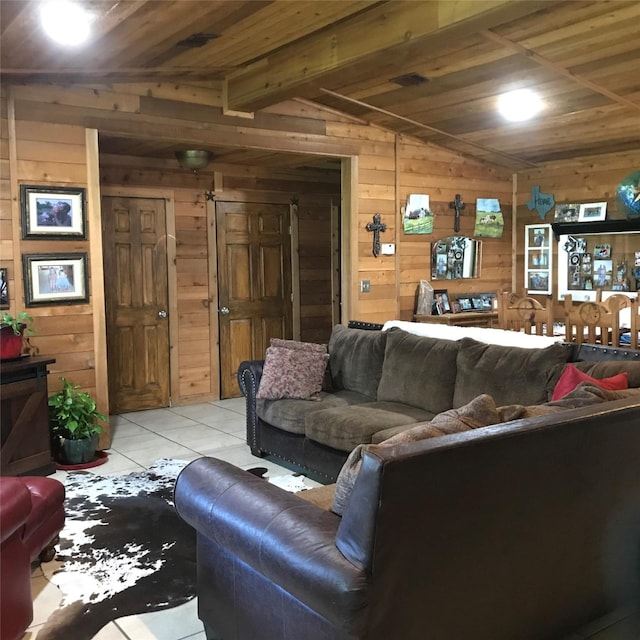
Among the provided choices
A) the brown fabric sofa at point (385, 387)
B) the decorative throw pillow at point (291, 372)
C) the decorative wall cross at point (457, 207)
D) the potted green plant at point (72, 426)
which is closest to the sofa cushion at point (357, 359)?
the brown fabric sofa at point (385, 387)

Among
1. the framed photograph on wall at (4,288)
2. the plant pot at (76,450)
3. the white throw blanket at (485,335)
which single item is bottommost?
the plant pot at (76,450)

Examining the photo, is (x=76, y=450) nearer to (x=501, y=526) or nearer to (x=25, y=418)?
(x=25, y=418)

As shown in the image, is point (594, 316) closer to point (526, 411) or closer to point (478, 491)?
point (526, 411)

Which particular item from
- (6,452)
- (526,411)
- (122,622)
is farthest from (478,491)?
(6,452)

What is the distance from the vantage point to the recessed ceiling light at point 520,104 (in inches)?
208

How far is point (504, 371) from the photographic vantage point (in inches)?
147

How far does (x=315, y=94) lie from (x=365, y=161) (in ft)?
2.92

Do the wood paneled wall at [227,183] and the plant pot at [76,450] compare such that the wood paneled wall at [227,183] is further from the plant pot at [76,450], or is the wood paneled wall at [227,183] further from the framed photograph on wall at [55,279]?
the plant pot at [76,450]

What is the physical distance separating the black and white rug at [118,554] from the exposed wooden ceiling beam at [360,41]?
2.61 metres

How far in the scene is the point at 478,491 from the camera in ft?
6.70

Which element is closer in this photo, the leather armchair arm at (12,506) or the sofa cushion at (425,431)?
the sofa cushion at (425,431)

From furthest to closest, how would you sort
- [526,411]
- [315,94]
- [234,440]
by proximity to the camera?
1. [315,94]
2. [234,440]
3. [526,411]

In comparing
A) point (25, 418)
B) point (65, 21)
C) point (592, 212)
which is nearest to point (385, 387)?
point (25, 418)

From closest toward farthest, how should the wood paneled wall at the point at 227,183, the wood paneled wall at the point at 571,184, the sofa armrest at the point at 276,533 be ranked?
the sofa armrest at the point at 276,533
the wood paneled wall at the point at 227,183
the wood paneled wall at the point at 571,184
